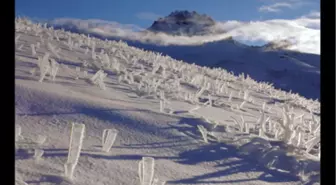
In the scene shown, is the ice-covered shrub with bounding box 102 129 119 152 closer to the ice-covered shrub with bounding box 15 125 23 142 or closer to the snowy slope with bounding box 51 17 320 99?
the ice-covered shrub with bounding box 15 125 23 142

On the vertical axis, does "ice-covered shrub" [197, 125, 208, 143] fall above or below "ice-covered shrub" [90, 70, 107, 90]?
below

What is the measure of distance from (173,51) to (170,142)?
23.5 m

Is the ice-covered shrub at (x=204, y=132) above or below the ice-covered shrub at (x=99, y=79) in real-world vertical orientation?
below

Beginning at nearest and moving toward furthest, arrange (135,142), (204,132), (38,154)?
(38,154) → (135,142) → (204,132)

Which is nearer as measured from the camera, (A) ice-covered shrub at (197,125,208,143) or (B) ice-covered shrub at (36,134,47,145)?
(B) ice-covered shrub at (36,134,47,145)

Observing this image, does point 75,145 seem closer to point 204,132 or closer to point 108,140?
point 108,140

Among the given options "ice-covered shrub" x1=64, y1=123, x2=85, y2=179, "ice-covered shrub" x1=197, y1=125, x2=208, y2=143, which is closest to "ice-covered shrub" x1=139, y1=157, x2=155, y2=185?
"ice-covered shrub" x1=64, y1=123, x2=85, y2=179

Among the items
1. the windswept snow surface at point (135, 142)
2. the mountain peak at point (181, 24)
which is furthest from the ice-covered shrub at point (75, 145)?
the mountain peak at point (181, 24)

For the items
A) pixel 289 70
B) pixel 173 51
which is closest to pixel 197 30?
pixel 173 51

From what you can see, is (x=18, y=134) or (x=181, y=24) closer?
(x=18, y=134)

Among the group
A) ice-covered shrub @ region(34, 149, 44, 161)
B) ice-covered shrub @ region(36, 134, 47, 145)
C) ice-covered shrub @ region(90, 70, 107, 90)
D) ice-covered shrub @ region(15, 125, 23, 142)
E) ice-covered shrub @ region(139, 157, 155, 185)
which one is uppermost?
ice-covered shrub @ region(90, 70, 107, 90)

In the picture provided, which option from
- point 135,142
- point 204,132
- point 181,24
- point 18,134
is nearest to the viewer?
point 18,134

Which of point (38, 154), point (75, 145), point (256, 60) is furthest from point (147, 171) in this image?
point (256, 60)

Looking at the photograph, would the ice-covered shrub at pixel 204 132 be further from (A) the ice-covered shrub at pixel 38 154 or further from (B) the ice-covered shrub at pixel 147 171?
(A) the ice-covered shrub at pixel 38 154
